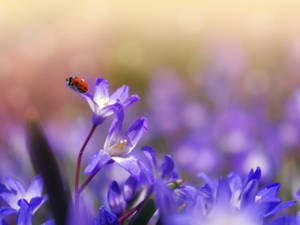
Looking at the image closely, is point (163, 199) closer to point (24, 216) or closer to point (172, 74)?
point (24, 216)

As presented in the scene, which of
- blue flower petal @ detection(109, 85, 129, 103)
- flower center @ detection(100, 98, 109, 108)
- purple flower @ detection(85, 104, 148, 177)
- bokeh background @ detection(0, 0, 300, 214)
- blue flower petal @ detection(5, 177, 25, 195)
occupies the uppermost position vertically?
blue flower petal @ detection(109, 85, 129, 103)

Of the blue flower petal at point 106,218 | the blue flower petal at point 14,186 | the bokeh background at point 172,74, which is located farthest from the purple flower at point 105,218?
the bokeh background at point 172,74

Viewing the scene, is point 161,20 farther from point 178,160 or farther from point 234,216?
point 234,216

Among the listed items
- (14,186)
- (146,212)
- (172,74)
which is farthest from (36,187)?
(172,74)

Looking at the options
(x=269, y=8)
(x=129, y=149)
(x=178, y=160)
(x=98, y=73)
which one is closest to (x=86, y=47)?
(x=98, y=73)

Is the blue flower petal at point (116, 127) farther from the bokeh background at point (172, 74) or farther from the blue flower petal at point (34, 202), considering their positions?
the bokeh background at point (172, 74)

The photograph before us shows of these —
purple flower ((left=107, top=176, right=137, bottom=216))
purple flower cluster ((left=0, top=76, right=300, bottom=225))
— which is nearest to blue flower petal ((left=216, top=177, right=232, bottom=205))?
purple flower cluster ((left=0, top=76, right=300, bottom=225))

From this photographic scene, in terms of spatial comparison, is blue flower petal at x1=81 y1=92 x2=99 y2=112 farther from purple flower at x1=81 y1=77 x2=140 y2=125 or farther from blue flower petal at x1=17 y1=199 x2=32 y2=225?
blue flower petal at x1=17 y1=199 x2=32 y2=225
